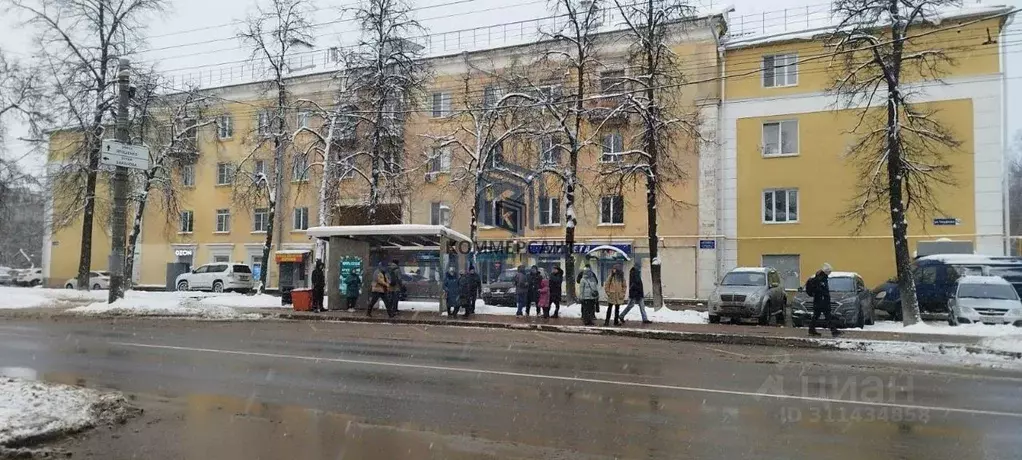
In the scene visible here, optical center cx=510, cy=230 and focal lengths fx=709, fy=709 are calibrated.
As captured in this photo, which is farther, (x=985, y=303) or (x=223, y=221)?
(x=223, y=221)

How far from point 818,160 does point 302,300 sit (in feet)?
75.1

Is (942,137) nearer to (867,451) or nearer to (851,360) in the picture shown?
(851,360)

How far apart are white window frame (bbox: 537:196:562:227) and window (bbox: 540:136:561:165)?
7509 mm

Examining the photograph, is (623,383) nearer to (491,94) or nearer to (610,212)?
(491,94)

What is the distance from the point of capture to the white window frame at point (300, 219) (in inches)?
1661

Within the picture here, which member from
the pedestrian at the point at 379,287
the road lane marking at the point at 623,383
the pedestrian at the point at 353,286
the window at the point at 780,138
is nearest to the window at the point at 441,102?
the pedestrian at the point at 353,286

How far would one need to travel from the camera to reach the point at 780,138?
107ft

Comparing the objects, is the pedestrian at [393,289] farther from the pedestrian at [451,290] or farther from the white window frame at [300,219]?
the white window frame at [300,219]

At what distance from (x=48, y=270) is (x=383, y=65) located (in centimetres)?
3894

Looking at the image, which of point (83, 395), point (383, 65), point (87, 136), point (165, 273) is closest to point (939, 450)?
point (83, 395)

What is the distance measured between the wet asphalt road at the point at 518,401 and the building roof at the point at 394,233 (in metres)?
7.56

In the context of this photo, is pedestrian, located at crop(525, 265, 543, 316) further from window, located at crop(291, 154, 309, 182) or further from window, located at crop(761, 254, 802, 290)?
window, located at crop(761, 254, 802, 290)

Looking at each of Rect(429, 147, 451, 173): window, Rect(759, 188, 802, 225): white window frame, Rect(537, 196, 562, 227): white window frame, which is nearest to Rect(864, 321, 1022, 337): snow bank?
Rect(759, 188, 802, 225): white window frame

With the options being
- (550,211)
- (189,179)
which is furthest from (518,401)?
(189,179)
